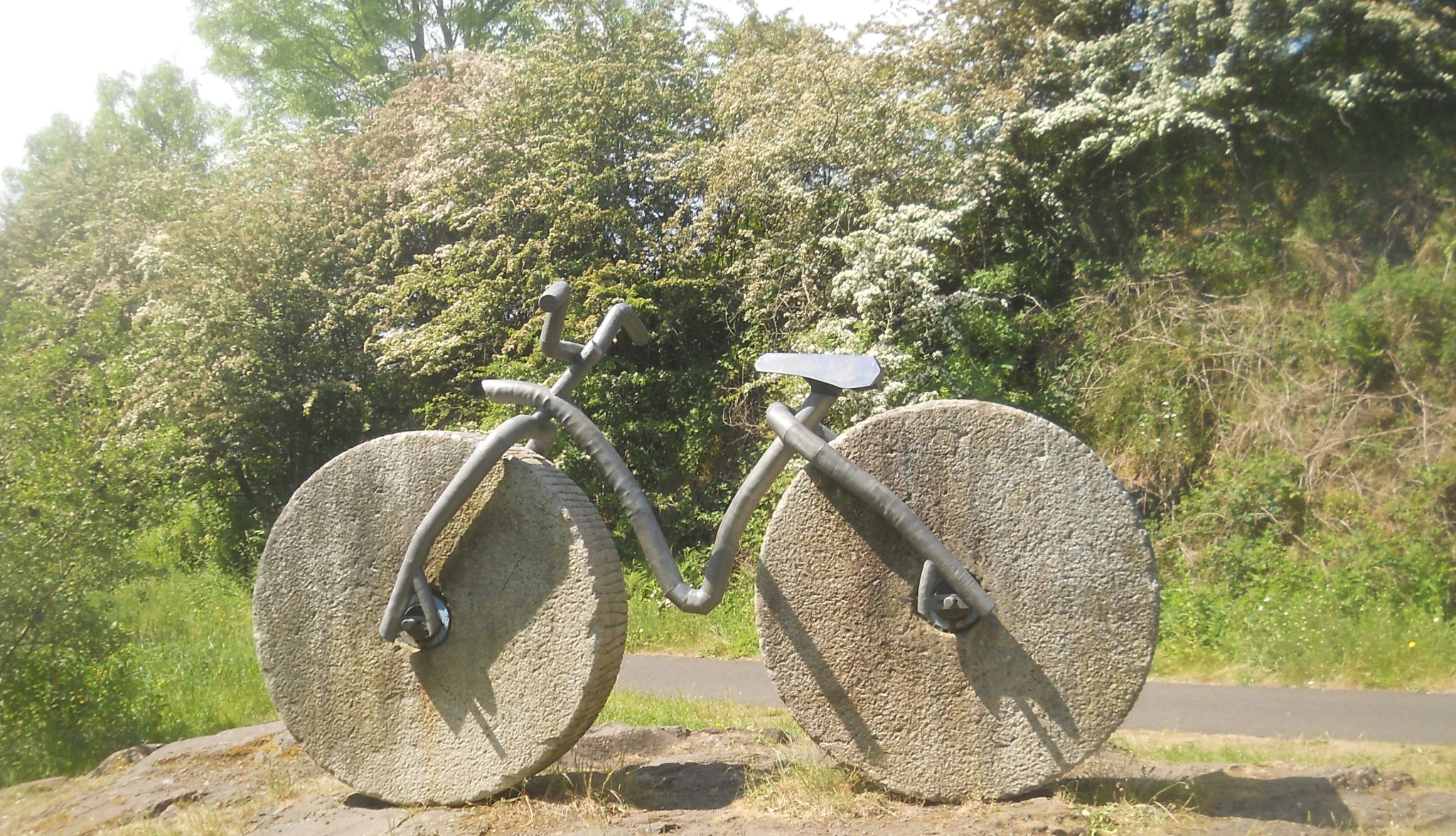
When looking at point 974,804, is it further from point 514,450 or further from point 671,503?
point 671,503

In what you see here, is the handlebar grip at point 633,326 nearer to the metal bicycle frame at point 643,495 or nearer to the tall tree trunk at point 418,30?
the metal bicycle frame at point 643,495

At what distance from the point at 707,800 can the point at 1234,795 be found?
6.58ft

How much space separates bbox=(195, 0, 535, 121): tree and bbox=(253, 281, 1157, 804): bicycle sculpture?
1693cm

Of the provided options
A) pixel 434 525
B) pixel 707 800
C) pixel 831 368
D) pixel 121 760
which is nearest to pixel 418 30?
pixel 121 760

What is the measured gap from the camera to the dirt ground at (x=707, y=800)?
3787 mm

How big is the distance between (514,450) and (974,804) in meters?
2.28

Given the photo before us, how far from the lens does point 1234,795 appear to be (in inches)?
160

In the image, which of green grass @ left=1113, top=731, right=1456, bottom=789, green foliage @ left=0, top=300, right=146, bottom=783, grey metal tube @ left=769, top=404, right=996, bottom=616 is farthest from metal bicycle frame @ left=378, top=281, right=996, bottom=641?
green foliage @ left=0, top=300, right=146, bottom=783

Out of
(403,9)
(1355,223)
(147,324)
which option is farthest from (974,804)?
(403,9)

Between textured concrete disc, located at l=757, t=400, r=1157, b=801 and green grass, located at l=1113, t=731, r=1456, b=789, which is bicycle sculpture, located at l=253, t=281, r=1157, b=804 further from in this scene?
green grass, located at l=1113, t=731, r=1456, b=789

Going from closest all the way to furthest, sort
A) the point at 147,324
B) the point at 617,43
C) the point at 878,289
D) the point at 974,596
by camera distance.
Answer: the point at 974,596
the point at 878,289
the point at 617,43
the point at 147,324

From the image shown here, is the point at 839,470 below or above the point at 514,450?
below

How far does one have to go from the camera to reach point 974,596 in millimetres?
3891

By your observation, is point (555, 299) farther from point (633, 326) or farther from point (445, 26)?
point (445, 26)
